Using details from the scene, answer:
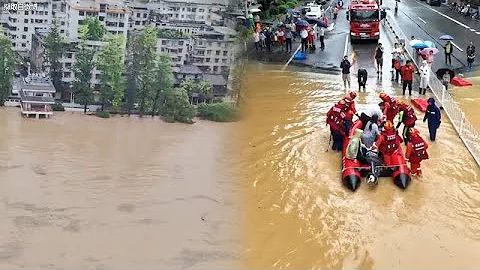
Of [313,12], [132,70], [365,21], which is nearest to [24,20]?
[132,70]

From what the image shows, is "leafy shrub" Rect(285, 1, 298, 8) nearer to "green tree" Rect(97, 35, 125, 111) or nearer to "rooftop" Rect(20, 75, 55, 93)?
"green tree" Rect(97, 35, 125, 111)

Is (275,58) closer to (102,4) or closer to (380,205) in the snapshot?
(102,4)

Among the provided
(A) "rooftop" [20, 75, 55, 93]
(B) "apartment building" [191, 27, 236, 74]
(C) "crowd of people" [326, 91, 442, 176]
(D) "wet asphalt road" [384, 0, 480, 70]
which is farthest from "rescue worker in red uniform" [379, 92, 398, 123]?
(D) "wet asphalt road" [384, 0, 480, 70]

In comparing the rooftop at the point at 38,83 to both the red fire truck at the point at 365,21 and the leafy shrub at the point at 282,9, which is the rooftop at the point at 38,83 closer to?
the red fire truck at the point at 365,21

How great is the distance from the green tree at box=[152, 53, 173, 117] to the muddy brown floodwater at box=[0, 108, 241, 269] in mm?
276

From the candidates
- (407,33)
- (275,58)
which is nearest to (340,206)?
(275,58)

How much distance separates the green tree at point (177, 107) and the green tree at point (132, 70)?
1.26 ft

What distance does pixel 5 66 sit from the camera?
7.55 metres

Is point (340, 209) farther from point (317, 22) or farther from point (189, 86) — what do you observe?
point (317, 22)

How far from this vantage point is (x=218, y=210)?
5562 mm

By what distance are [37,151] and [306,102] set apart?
3588 millimetres

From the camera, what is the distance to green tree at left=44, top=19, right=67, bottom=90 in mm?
7426

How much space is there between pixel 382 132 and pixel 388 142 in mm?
135

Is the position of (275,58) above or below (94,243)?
above
